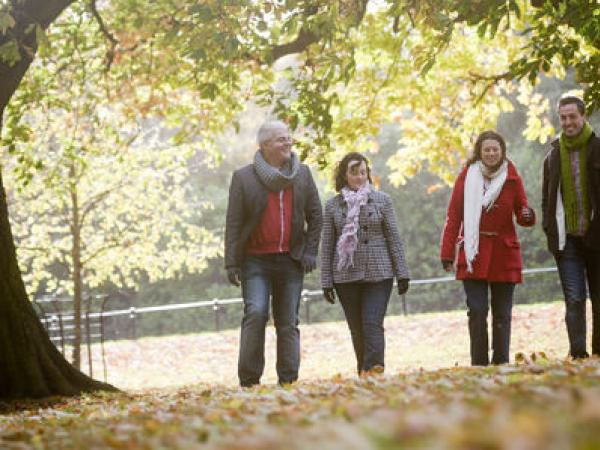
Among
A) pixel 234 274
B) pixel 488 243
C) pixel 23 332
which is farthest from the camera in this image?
pixel 23 332

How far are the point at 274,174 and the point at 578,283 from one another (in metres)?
2.46

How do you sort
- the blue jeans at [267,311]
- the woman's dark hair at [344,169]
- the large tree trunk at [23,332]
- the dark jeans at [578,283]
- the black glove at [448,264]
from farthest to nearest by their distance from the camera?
1. the large tree trunk at [23,332]
2. the woman's dark hair at [344,169]
3. the black glove at [448,264]
4. the dark jeans at [578,283]
5. the blue jeans at [267,311]

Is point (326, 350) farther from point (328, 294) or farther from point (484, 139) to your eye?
point (484, 139)

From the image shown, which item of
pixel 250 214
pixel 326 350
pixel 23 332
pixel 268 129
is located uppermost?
pixel 268 129

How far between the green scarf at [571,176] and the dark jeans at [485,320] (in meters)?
0.69

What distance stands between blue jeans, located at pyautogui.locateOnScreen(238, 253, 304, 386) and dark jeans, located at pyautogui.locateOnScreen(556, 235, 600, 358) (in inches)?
80.8

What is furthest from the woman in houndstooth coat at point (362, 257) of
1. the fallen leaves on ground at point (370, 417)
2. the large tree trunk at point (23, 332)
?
the large tree trunk at point (23, 332)

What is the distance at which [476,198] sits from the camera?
7.44 meters

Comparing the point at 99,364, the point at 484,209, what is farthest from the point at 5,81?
the point at 99,364

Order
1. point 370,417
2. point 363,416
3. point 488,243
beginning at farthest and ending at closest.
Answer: point 488,243 < point 363,416 < point 370,417

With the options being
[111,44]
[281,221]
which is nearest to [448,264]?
[281,221]

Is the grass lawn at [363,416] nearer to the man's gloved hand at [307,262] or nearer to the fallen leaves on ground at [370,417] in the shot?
the fallen leaves on ground at [370,417]

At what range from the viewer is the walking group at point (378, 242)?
23.5 ft

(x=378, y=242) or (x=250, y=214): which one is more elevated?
(x=250, y=214)
